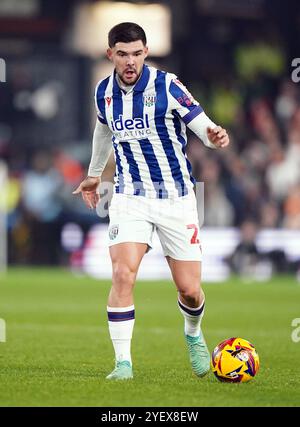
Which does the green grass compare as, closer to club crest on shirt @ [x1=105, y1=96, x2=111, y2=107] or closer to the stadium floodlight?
club crest on shirt @ [x1=105, y1=96, x2=111, y2=107]

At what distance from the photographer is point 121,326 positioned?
7.91 meters

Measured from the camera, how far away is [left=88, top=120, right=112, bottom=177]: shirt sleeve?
8461 mm

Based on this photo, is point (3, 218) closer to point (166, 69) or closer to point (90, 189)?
point (166, 69)

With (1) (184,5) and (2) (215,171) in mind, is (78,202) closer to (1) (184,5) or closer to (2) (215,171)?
(2) (215,171)

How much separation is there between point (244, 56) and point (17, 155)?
4.83m

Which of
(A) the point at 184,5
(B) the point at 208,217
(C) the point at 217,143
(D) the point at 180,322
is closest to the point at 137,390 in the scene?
(C) the point at 217,143

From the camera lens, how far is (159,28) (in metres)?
22.8

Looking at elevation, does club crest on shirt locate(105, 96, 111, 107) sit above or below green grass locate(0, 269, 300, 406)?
above

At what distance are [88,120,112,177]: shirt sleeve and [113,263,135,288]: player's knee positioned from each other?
104 cm

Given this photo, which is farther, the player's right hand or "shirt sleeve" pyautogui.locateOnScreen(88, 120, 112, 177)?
the player's right hand

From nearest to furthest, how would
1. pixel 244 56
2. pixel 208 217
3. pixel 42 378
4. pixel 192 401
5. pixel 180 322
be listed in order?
pixel 192 401 < pixel 42 378 < pixel 180 322 < pixel 208 217 < pixel 244 56

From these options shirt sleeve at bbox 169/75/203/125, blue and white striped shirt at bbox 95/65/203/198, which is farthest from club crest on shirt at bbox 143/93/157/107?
shirt sleeve at bbox 169/75/203/125

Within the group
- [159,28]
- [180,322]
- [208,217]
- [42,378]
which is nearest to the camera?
[42,378]

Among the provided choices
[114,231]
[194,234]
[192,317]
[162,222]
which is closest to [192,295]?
[192,317]
